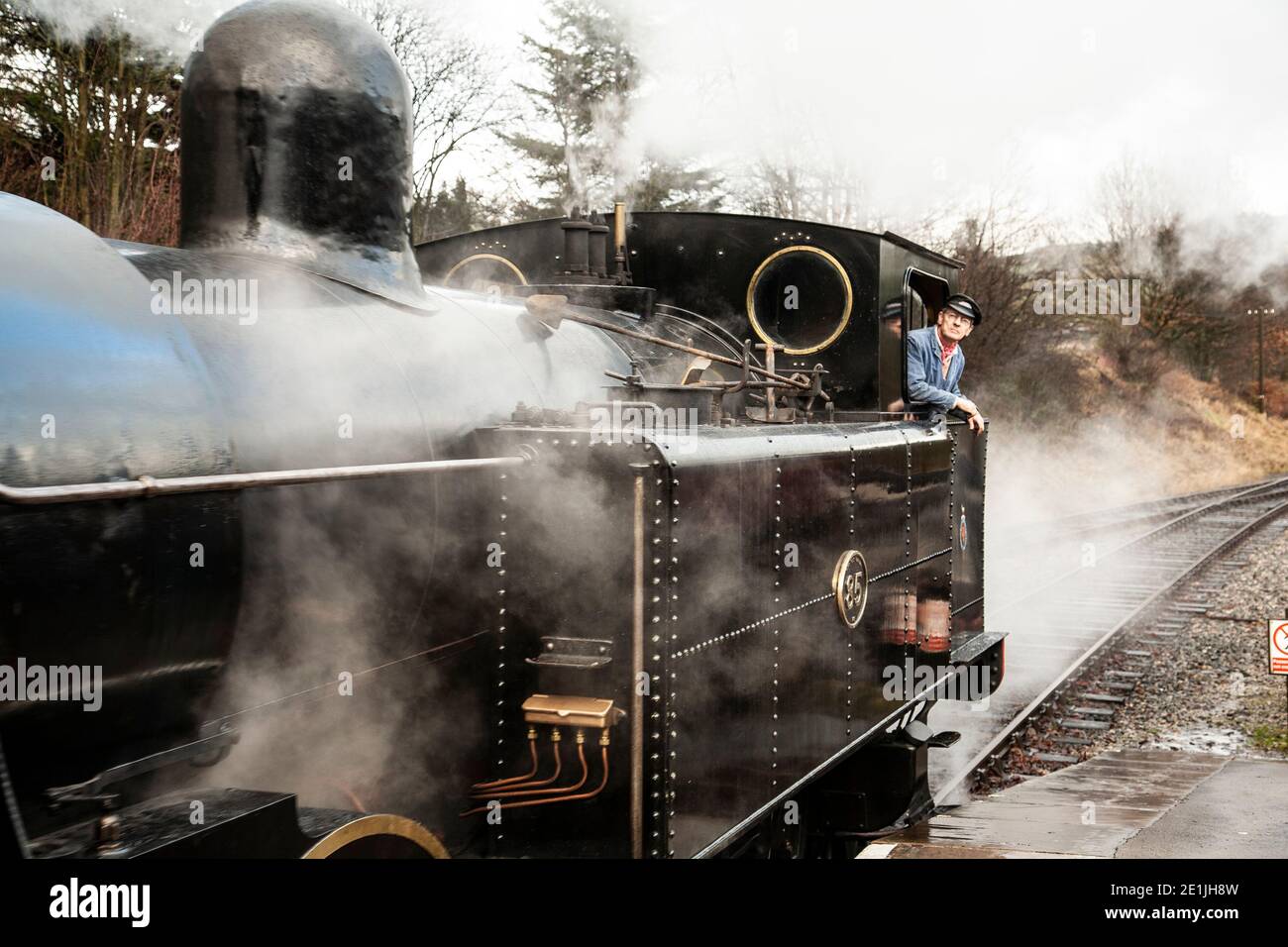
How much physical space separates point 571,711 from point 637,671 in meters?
0.20

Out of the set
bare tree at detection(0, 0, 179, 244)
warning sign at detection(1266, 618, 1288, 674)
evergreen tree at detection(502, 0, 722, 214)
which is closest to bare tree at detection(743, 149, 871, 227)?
evergreen tree at detection(502, 0, 722, 214)

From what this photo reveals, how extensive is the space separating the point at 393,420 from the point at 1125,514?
19.6m

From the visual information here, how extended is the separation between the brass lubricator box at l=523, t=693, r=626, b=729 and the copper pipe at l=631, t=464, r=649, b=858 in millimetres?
61

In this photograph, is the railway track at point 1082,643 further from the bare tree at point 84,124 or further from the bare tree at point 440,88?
the bare tree at point 440,88

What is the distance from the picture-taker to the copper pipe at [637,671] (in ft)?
9.80

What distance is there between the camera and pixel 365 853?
2414 millimetres

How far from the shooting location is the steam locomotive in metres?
2.05

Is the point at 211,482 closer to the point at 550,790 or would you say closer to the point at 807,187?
the point at 550,790

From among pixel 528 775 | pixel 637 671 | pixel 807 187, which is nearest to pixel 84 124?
pixel 528 775

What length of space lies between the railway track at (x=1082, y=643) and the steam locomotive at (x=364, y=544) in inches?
140

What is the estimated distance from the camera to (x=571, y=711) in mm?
2982

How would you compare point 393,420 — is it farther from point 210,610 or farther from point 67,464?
point 67,464

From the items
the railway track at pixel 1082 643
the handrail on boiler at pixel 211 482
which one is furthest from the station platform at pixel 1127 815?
the handrail on boiler at pixel 211 482

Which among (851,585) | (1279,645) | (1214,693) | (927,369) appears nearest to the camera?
(851,585)
